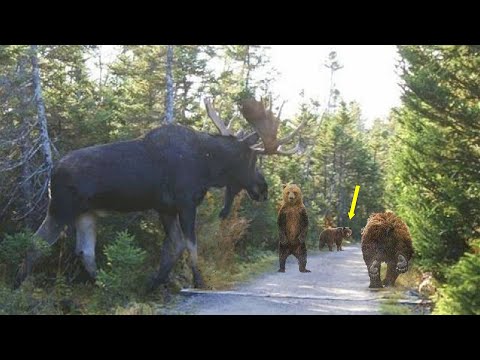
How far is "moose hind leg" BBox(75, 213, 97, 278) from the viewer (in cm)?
771

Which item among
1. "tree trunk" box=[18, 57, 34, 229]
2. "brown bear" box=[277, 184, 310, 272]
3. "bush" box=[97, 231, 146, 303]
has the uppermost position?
"tree trunk" box=[18, 57, 34, 229]

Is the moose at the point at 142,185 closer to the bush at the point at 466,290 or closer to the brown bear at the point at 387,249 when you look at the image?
the brown bear at the point at 387,249

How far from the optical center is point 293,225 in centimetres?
873

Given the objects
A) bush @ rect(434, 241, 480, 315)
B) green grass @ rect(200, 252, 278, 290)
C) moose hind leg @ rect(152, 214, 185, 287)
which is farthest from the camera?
green grass @ rect(200, 252, 278, 290)

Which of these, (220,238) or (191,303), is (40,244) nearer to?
(191,303)

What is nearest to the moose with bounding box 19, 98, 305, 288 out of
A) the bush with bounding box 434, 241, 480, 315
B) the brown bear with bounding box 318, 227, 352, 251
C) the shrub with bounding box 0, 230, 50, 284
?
the shrub with bounding box 0, 230, 50, 284

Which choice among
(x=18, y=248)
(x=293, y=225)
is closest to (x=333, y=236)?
(x=293, y=225)

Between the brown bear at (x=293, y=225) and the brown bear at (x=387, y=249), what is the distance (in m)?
1.31

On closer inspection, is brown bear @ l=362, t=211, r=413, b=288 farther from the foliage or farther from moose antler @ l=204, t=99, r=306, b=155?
moose antler @ l=204, t=99, r=306, b=155

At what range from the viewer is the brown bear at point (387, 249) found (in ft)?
24.8

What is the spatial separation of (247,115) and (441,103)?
328 centimetres

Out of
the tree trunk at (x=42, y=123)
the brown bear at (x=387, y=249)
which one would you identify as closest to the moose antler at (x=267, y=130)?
the brown bear at (x=387, y=249)

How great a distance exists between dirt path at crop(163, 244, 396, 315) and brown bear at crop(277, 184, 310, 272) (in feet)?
1.22

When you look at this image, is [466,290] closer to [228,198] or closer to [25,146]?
[228,198]
